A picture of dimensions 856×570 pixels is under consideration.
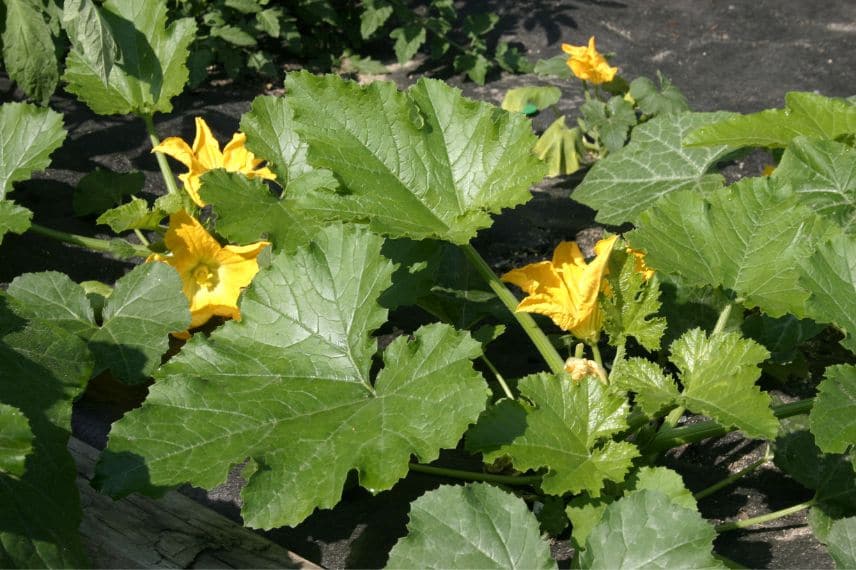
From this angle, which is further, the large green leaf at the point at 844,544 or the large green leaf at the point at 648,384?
the large green leaf at the point at 648,384

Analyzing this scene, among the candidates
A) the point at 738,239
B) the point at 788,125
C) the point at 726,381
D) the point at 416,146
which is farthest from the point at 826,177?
the point at 416,146

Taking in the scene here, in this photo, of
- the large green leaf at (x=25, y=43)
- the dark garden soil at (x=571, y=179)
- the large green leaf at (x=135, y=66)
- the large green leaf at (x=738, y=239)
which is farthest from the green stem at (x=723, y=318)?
the large green leaf at (x=25, y=43)

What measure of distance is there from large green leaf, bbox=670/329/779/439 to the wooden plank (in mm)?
859

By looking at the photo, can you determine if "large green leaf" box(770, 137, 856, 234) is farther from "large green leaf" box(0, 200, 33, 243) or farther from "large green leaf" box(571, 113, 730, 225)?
"large green leaf" box(0, 200, 33, 243)

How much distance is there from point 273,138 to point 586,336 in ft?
3.17

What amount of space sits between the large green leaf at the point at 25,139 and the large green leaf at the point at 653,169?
4.95ft

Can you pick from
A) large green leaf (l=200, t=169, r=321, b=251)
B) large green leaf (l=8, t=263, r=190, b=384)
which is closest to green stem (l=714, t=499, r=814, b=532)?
large green leaf (l=200, t=169, r=321, b=251)

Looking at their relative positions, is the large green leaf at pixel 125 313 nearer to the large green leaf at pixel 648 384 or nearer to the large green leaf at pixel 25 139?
the large green leaf at pixel 25 139

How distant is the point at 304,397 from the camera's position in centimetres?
178

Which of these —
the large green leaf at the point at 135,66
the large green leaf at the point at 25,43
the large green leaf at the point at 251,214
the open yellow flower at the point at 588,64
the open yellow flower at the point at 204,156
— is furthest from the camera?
the open yellow flower at the point at 588,64

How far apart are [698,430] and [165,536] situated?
111 cm

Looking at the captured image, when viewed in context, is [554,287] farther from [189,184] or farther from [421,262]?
[189,184]

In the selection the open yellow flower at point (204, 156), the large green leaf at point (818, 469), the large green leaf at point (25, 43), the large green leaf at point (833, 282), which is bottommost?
the large green leaf at point (818, 469)

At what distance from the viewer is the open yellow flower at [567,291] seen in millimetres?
2051
